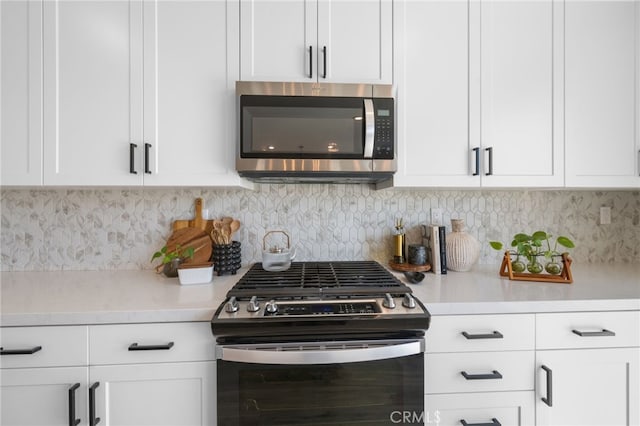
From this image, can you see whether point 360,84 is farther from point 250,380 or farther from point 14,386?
point 14,386

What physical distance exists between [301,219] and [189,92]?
0.89 meters

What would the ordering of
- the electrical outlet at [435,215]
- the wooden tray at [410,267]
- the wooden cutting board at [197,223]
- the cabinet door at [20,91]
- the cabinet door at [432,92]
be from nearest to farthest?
the cabinet door at [20,91]
the cabinet door at [432,92]
the wooden tray at [410,267]
the wooden cutting board at [197,223]
the electrical outlet at [435,215]

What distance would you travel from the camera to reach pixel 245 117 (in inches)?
58.6

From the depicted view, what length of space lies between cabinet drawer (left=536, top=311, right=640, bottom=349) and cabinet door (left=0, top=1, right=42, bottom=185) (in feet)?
7.56

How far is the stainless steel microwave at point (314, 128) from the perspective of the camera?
150 centimetres

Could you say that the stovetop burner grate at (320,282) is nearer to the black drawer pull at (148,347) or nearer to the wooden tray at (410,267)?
the wooden tray at (410,267)

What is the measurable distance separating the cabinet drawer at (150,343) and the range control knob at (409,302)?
2.40 ft

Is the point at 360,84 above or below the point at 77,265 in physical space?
above

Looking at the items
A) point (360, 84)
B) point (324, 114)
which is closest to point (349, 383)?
point (324, 114)

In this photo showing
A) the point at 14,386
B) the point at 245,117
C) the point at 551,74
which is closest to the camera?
the point at 14,386

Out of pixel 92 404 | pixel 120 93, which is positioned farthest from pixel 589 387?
pixel 120 93

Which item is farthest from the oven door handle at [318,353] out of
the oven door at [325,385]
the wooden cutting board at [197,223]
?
the wooden cutting board at [197,223]

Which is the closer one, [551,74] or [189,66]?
[189,66]

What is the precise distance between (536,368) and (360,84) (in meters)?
1.41
